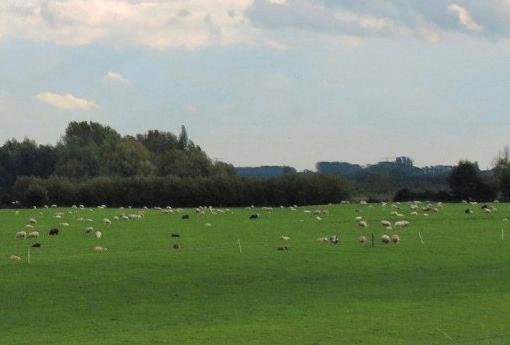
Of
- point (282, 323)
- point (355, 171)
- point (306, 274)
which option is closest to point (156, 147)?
point (355, 171)

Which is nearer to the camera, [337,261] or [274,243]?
[337,261]

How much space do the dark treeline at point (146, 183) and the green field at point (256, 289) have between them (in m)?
52.7

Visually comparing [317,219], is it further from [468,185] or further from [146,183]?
[146,183]

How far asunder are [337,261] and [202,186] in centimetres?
7285

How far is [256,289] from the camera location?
27.8 m

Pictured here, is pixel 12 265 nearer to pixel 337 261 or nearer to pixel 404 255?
pixel 337 261

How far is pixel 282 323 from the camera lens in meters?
20.3

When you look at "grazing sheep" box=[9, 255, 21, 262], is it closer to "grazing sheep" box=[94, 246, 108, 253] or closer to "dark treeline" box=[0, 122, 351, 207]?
"grazing sheep" box=[94, 246, 108, 253]

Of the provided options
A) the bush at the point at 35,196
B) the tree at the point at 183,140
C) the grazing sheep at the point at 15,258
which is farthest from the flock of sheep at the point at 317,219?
the tree at the point at 183,140

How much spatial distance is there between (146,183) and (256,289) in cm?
8234

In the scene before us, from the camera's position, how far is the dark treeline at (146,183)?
10450 cm

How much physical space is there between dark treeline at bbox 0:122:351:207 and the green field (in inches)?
2075

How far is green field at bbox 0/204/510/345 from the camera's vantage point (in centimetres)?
1906

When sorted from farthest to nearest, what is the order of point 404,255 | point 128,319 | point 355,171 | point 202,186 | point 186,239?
point 355,171 → point 202,186 → point 186,239 → point 404,255 → point 128,319
